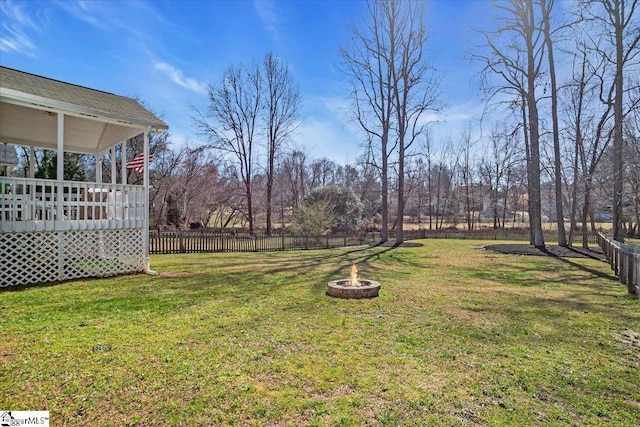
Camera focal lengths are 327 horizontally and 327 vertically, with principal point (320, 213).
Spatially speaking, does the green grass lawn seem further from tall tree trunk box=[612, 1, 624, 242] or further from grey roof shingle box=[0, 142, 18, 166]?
tall tree trunk box=[612, 1, 624, 242]

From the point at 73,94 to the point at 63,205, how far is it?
3066 mm

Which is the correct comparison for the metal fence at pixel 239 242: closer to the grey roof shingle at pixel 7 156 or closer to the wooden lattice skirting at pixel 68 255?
the grey roof shingle at pixel 7 156

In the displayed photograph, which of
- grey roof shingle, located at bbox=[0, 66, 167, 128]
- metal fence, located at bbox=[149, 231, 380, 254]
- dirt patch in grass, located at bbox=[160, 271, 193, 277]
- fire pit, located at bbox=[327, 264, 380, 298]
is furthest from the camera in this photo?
metal fence, located at bbox=[149, 231, 380, 254]

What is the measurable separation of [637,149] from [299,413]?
1819 cm

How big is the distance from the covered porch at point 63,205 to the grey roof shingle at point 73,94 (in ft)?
0.08

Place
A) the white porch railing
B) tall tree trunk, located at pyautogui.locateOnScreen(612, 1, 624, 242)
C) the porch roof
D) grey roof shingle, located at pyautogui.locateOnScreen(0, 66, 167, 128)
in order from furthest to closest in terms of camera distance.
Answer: tall tree trunk, located at pyautogui.locateOnScreen(612, 1, 624, 242) → grey roof shingle, located at pyautogui.locateOnScreen(0, 66, 167, 128) → the porch roof → the white porch railing

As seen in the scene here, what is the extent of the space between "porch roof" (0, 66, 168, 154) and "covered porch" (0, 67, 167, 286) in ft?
0.07

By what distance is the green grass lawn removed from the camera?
9.27ft

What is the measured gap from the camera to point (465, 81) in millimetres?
19469

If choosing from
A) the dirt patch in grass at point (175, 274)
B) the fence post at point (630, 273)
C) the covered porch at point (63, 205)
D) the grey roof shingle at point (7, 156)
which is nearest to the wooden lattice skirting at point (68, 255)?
the covered porch at point (63, 205)

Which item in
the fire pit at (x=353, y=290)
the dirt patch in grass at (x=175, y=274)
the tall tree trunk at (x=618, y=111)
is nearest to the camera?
the fire pit at (x=353, y=290)

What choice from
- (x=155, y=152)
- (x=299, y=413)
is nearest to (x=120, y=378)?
(x=299, y=413)

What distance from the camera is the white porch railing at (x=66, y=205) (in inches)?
287

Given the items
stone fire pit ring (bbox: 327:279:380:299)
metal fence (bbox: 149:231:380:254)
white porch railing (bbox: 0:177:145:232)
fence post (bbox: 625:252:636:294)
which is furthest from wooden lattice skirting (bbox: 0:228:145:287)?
fence post (bbox: 625:252:636:294)
